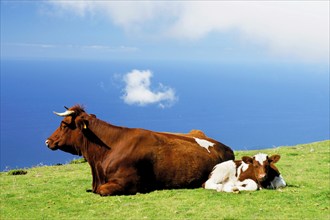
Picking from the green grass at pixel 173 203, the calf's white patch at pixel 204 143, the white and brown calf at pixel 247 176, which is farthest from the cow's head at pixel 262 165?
the calf's white patch at pixel 204 143

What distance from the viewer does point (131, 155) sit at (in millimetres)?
13172

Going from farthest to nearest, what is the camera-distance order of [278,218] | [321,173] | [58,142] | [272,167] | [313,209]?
1. [321,173]
2. [58,142]
3. [272,167]
4. [313,209]
5. [278,218]

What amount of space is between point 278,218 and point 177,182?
394 centimetres

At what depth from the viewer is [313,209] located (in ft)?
35.3

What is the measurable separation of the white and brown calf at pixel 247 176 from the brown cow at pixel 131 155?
2.27 ft

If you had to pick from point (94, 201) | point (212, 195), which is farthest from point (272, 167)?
point (94, 201)

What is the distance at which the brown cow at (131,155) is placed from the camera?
42.8ft

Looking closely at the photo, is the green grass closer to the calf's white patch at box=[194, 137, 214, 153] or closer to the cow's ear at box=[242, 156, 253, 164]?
the cow's ear at box=[242, 156, 253, 164]

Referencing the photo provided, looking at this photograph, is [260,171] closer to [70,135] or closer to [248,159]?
[248,159]

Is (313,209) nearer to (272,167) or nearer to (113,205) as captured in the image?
(272,167)

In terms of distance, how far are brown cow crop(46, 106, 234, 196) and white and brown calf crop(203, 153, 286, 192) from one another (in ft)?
2.27

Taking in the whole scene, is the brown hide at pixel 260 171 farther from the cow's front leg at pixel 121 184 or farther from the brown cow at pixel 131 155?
the cow's front leg at pixel 121 184

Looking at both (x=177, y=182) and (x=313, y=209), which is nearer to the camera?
(x=313, y=209)

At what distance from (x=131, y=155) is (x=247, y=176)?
3287 mm
